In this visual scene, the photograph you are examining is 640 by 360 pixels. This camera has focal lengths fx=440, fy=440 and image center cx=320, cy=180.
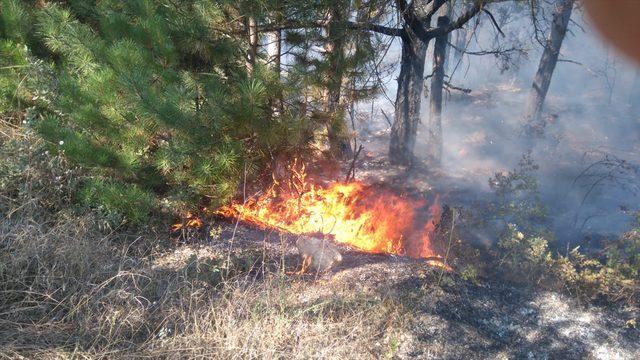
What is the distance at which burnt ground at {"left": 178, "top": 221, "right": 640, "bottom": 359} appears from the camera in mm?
3336

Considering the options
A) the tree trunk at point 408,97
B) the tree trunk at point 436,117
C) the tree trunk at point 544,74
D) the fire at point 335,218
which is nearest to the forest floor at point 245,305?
the fire at point 335,218

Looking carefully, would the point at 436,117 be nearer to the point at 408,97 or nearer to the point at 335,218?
the point at 408,97

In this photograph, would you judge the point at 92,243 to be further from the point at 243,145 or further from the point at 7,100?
the point at 7,100

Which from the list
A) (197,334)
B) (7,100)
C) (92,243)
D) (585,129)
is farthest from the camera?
(585,129)

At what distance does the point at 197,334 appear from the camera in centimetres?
305

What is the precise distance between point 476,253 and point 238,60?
322cm

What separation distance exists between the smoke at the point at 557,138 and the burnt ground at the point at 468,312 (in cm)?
156

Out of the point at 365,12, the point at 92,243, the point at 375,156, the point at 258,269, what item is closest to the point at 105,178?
the point at 92,243

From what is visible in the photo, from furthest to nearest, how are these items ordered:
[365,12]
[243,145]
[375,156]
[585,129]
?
[585,129] < [375,156] < [365,12] < [243,145]

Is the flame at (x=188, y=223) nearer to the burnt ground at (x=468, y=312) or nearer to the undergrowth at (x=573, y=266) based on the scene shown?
the burnt ground at (x=468, y=312)

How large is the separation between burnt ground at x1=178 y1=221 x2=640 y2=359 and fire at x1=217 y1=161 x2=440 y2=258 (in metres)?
0.69

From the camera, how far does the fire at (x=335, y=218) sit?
16.9 ft

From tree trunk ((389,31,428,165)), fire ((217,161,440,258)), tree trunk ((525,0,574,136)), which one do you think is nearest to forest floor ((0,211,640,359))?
fire ((217,161,440,258))

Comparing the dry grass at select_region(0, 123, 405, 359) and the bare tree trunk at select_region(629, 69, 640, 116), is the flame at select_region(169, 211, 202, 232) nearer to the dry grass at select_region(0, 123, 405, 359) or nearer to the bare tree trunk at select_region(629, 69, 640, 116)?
the dry grass at select_region(0, 123, 405, 359)
